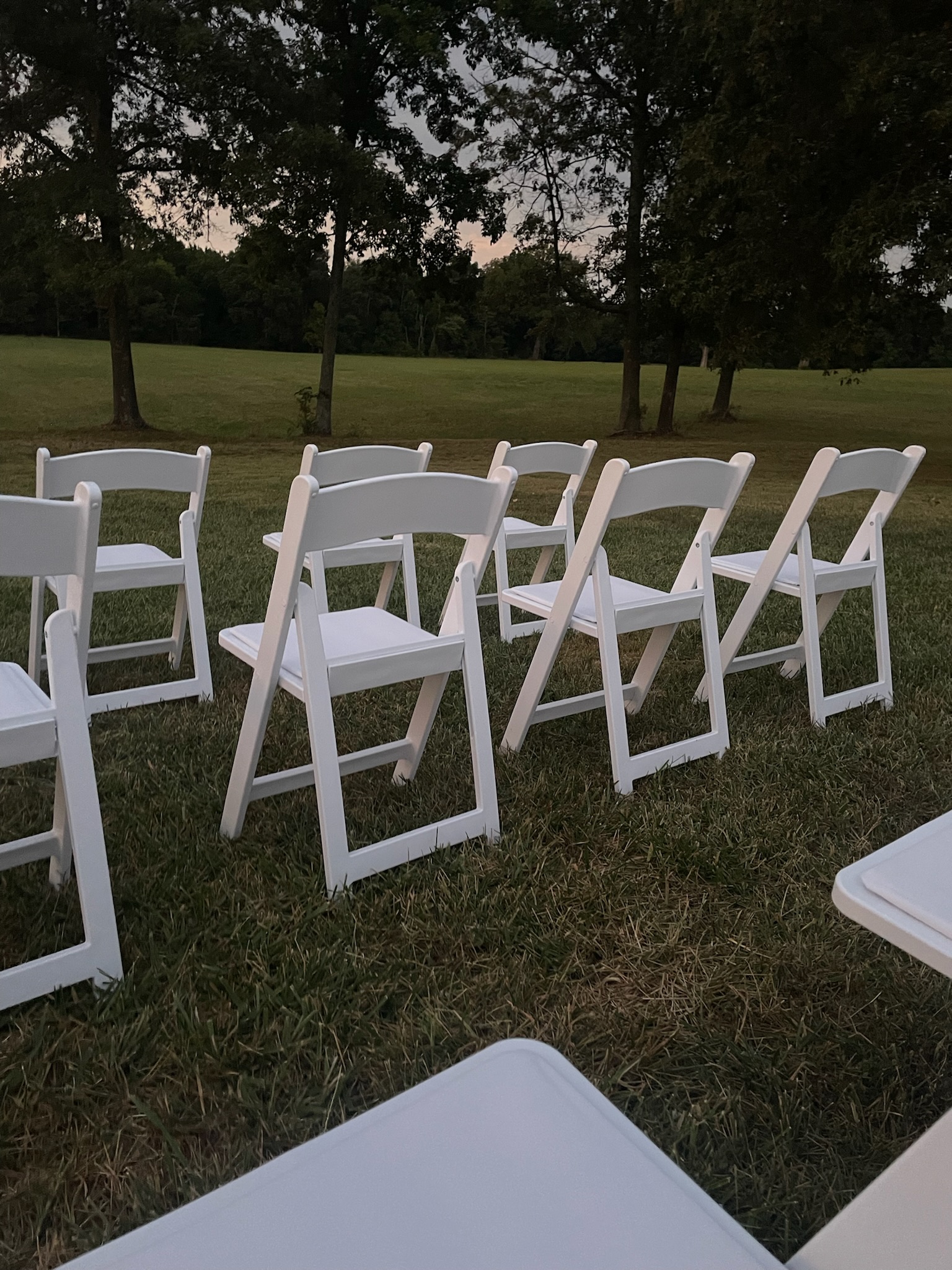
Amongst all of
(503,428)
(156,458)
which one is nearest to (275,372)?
(503,428)

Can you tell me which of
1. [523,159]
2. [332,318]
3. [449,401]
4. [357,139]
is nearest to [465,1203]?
[332,318]

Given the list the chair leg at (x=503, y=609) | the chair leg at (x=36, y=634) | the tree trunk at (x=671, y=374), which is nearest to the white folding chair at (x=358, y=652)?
the chair leg at (x=36, y=634)

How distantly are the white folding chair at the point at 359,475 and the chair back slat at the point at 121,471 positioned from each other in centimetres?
40

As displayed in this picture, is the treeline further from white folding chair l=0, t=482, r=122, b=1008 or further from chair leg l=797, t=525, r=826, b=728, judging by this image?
white folding chair l=0, t=482, r=122, b=1008

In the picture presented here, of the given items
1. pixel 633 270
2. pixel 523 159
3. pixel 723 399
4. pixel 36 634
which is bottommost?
pixel 36 634

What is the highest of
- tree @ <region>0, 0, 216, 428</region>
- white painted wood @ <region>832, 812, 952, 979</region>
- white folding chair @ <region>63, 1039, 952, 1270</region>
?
tree @ <region>0, 0, 216, 428</region>

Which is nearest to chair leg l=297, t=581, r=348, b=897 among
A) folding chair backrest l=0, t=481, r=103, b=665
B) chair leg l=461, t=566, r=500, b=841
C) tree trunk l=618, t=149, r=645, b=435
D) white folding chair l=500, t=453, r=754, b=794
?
chair leg l=461, t=566, r=500, b=841

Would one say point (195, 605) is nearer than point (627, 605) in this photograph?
No

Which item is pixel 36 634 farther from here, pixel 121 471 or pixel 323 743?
pixel 323 743

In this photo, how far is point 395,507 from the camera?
2.22 m

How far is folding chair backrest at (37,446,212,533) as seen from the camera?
3250mm

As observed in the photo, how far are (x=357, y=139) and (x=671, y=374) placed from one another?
28.5 feet

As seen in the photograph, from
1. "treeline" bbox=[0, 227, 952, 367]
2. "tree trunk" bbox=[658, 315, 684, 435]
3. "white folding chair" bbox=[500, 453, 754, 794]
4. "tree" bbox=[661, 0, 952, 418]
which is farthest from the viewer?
"tree trunk" bbox=[658, 315, 684, 435]

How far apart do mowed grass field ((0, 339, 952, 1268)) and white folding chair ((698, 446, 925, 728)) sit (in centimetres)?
18
